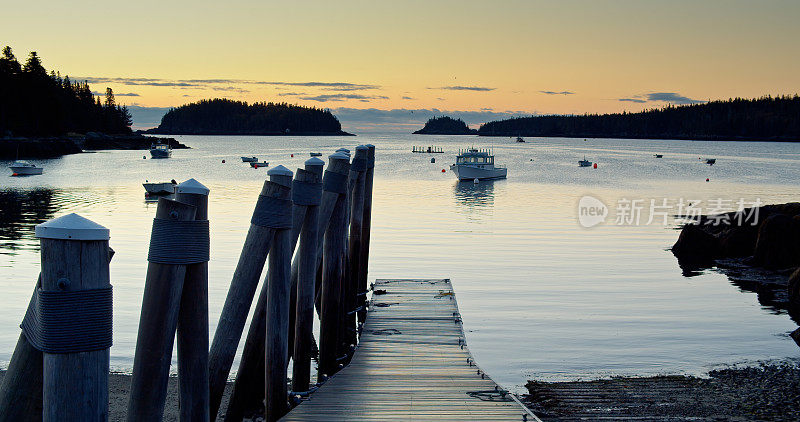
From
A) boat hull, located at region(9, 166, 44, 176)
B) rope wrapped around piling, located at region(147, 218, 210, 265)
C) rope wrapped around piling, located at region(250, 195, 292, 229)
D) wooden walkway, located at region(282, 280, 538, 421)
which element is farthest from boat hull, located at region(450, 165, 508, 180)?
rope wrapped around piling, located at region(147, 218, 210, 265)

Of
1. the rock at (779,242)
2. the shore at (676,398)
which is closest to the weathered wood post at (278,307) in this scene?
the shore at (676,398)

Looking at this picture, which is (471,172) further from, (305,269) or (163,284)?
(163,284)

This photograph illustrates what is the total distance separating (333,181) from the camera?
9.67 meters

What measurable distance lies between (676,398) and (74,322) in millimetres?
10034

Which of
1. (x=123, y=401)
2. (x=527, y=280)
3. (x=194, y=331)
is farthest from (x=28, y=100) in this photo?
(x=194, y=331)

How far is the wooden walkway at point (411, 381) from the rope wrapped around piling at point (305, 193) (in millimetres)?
2219

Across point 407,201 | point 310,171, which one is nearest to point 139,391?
point 310,171

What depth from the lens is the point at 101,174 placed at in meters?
75.0

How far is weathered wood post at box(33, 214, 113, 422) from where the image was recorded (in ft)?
10.4

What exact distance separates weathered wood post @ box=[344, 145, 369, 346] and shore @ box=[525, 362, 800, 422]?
356 centimetres

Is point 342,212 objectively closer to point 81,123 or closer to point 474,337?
point 474,337

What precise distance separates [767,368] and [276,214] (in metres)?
11.2

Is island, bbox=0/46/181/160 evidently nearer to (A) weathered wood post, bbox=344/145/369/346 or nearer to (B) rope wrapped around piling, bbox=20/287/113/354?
(A) weathered wood post, bbox=344/145/369/346

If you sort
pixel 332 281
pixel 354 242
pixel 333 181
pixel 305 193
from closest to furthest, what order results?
pixel 305 193 < pixel 333 181 < pixel 332 281 < pixel 354 242
